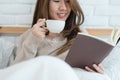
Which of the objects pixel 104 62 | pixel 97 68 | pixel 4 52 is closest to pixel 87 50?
pixel 97 68

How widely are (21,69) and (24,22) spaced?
93 cm

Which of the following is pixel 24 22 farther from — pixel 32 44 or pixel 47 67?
pixel 47 67

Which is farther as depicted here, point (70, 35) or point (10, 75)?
point (70, 35)

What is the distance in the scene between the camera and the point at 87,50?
103cm

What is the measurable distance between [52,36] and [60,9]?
0.13 meters

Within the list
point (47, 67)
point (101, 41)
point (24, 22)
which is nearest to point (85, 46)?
point (101, 41)

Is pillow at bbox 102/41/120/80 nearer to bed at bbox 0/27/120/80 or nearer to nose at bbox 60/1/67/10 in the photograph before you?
bed at bbox 0/27/120/80

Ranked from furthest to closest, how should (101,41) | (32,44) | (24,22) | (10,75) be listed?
(24,22)
(32,44)
(101,41)
(10,75)

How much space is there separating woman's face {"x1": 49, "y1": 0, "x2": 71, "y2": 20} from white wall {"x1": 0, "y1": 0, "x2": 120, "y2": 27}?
20cm

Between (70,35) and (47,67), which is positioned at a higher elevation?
(47,67)

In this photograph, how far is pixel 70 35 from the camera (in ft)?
4.33

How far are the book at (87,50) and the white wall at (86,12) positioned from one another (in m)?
0.48

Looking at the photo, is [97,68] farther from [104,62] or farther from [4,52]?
[4,52]

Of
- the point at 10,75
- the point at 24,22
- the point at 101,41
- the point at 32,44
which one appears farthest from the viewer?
the point at 24,22
